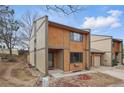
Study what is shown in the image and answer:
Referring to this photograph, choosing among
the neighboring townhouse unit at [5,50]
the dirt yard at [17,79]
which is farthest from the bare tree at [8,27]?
the dirt yard at [17,79]

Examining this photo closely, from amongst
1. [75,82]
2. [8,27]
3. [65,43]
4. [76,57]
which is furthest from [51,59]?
[8,27]

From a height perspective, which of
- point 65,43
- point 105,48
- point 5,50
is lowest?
point 5,50

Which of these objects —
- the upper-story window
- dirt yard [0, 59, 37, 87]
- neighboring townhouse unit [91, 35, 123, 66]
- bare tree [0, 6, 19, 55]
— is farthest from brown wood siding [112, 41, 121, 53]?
dirt yard [0, 59, 37, 87]

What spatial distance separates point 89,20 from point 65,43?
2.45 meters

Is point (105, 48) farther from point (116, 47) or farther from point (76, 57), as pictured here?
point (76, 57)

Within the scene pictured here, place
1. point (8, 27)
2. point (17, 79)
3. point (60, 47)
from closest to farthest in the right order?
point (17, 79) < point (60, 47) < point (8, 27)

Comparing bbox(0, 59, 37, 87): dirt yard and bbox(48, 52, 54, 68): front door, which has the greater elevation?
bbox(48, 52, 54, 68): front door

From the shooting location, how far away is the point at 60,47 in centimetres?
1434

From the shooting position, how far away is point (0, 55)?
826 inches

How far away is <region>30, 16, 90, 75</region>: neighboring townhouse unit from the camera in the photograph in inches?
524

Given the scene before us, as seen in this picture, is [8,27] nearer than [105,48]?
Yes

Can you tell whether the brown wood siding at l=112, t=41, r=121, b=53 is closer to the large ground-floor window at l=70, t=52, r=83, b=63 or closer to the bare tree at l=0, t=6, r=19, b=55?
the large ground-floor window at l=70, t=52, r=83, b=63
